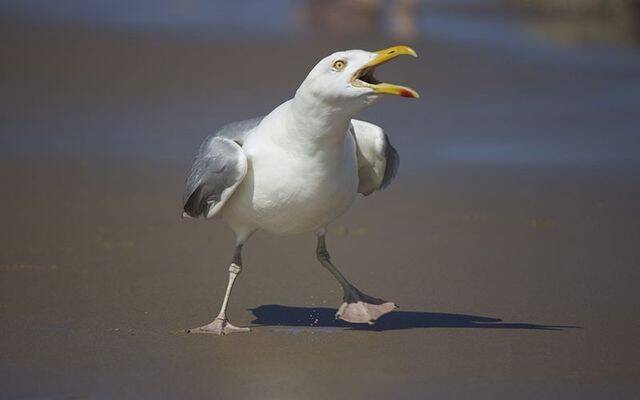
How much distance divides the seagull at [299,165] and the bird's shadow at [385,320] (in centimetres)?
11

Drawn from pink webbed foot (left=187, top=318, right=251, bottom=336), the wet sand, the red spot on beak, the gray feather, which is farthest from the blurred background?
the red spot on beak

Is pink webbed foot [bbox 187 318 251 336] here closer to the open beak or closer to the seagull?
the seagull

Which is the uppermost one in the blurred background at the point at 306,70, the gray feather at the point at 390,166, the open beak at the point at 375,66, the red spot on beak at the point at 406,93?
the blurred background at the point at 306,70

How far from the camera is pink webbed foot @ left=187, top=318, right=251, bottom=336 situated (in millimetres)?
6805

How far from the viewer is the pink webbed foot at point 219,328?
6.80 meters

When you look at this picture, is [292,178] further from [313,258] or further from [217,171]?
[313,258]

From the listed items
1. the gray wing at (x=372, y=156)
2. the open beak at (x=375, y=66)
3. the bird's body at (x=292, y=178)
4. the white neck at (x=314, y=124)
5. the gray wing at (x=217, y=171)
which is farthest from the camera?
the gray wing at (x=372, y=156)

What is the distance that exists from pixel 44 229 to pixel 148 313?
2352mm

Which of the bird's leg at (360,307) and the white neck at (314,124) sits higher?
the white neck at (314,124)

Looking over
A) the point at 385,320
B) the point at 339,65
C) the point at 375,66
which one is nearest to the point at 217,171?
the point at 339,65

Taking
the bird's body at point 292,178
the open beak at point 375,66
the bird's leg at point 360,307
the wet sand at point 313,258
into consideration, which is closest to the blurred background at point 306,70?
the wet sand at point 313,258

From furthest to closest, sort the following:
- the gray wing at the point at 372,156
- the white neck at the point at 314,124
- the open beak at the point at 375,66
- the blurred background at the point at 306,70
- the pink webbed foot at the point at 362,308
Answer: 1. the blurred background at the point at 306,70
2. the gray wing at the point at 372,156
3. the pink webbed foot at the point at 362,308
4. the white neck at the point at 314,124
5. the open beak at the point at 375,66

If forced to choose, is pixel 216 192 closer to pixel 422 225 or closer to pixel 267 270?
pixel 267 270

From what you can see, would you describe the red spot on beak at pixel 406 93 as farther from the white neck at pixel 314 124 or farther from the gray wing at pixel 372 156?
the gray wing at pixel 372 156
